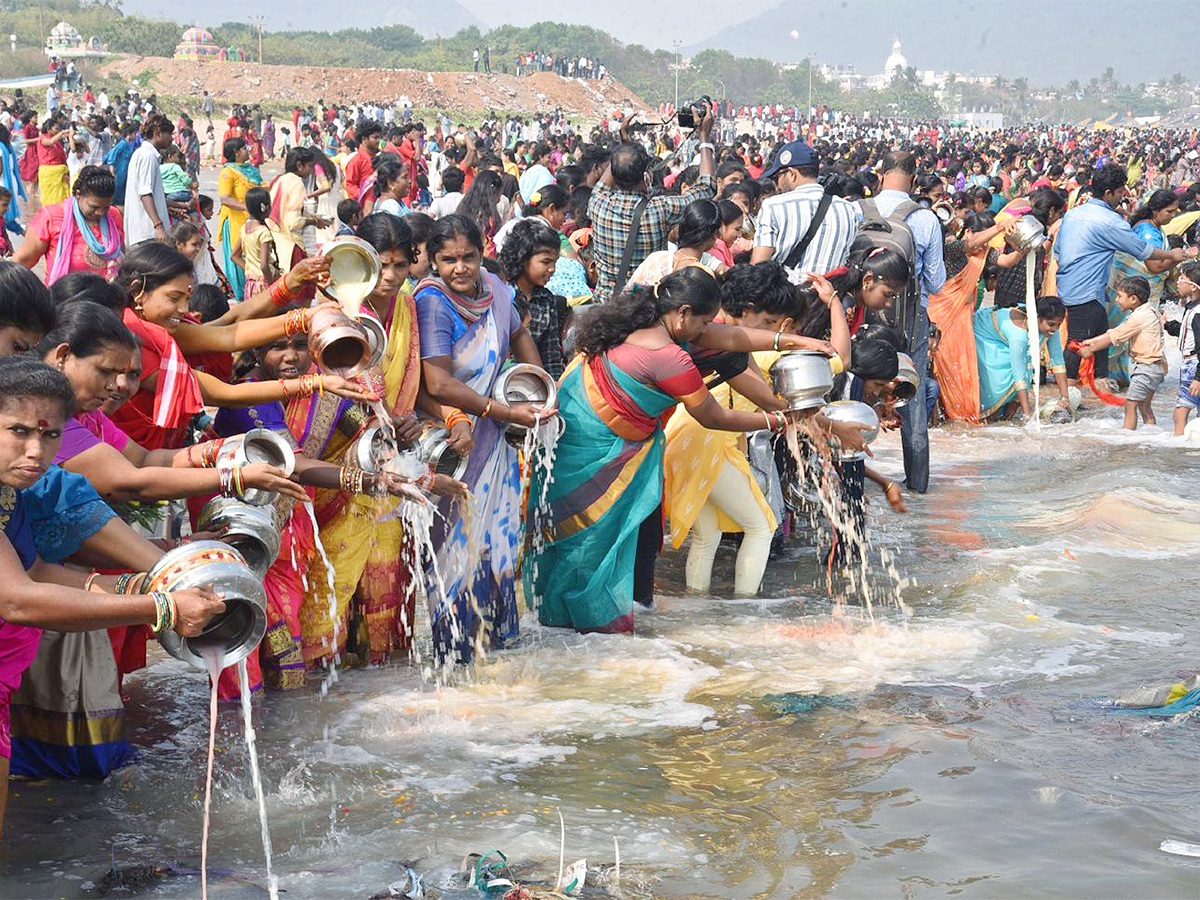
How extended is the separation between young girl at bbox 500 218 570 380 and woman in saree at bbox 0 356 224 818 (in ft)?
8.95

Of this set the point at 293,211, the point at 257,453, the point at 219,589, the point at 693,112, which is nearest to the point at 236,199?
the point at 293,211

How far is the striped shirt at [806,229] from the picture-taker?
734cm

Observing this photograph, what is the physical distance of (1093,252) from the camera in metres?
10.6

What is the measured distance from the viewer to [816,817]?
4.00m

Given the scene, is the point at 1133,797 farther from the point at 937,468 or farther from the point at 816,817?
the point at 937,468

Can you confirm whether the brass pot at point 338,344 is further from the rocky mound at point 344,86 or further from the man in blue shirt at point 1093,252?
the rocky mound at point 344,86

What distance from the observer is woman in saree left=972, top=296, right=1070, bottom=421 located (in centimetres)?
1013

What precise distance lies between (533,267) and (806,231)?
2255 millimetres

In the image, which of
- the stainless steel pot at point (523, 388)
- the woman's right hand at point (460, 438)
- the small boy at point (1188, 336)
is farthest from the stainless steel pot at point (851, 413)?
the small boy at point (1188, 336)

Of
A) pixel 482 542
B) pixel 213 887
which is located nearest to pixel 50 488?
pixel 213 887

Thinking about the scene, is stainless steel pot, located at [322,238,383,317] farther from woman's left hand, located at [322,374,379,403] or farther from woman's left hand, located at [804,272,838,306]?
woman's left hand, located at [804,272,838,306]

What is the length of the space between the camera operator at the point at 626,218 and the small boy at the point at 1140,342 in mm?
4248

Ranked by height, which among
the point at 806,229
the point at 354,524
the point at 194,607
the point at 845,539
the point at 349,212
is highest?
the point at 349,212

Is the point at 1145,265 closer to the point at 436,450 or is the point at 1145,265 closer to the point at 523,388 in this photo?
the point at 523,388
